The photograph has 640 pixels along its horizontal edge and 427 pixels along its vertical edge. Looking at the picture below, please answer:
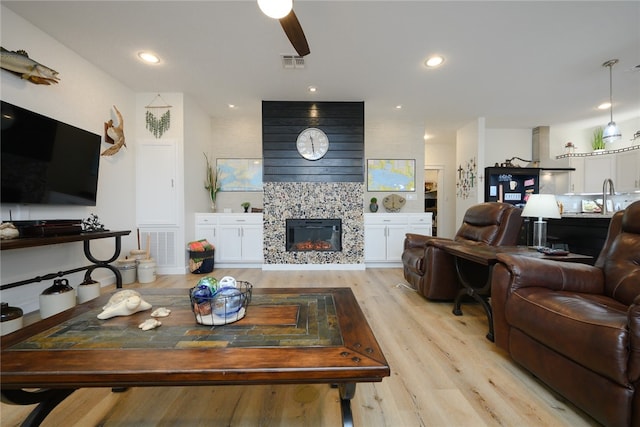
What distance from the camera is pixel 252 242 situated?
4227 millimetres

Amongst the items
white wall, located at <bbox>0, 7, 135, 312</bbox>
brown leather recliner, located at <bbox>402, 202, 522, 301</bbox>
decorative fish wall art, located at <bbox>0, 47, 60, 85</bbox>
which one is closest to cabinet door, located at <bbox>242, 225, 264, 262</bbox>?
white wall, located at <bbox>0, 7, 135, 312</bbox>

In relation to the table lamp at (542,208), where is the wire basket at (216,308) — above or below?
below

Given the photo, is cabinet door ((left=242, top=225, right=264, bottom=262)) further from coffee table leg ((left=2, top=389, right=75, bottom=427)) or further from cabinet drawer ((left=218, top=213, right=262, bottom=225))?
coffee table leg ((left=2, top=389, right=75, bottom=427))

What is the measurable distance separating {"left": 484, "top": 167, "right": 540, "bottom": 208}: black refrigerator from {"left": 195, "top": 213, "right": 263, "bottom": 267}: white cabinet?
426cm

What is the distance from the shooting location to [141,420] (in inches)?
45.8

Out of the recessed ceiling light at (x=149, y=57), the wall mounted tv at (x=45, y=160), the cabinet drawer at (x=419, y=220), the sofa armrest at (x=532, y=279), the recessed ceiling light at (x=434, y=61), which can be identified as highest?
the recessed ceiling light at (x=149, y=57)

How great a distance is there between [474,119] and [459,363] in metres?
4.69

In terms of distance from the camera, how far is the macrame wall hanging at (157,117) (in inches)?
146

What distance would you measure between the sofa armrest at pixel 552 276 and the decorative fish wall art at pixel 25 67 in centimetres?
406

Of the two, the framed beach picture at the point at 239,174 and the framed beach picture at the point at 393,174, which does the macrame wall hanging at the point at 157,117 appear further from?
the framed beach picture at the point at 393,174

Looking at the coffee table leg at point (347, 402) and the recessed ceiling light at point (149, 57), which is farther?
the recessed ceiling light at point (149, 57)

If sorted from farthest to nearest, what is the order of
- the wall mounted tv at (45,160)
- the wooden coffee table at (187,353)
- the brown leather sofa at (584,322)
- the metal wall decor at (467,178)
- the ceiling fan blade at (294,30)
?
1. the metal wall decor at (467,178)
2. the wall mounted tv at (45,160)
3. the ceiling fan blade at (294,30)
4. the brown leather sofa at (584,322)
5. the wooden coffee table at (187,353)

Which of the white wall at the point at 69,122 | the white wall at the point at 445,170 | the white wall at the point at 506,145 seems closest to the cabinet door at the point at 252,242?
the white wall at the point at 69,122

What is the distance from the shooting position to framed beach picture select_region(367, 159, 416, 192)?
504 centimetres
